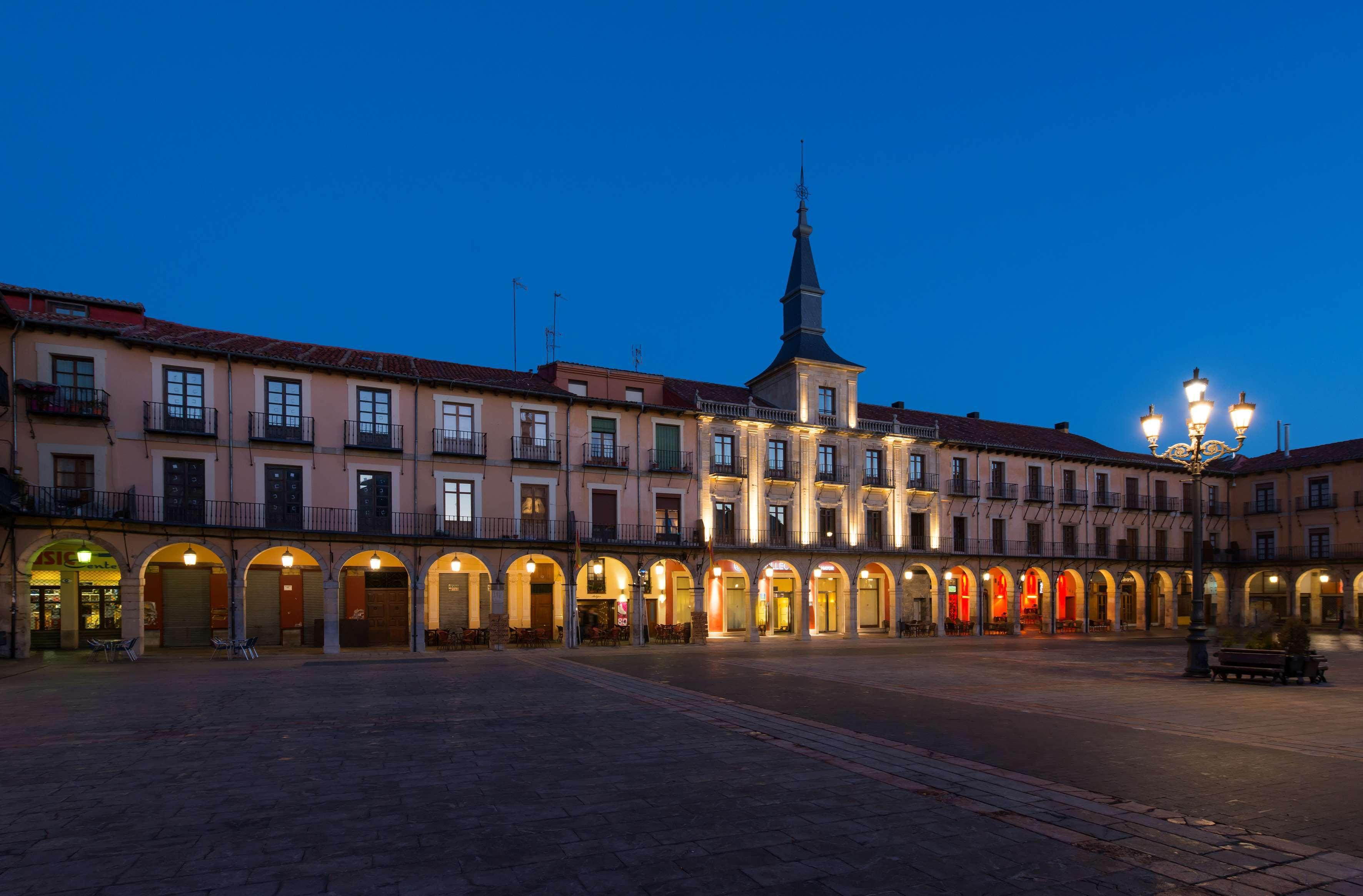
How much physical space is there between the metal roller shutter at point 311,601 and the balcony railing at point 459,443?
21.2 feet

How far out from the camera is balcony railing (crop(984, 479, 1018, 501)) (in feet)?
138

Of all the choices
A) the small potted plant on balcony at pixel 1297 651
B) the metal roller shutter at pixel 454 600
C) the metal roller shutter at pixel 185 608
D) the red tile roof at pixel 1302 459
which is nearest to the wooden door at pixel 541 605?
the metal roller shutter at pixel 454 600

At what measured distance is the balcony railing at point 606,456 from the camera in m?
32.2

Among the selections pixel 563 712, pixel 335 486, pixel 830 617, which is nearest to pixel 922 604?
pixel 830 617

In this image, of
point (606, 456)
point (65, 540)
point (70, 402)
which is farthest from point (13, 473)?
point (606, 456)

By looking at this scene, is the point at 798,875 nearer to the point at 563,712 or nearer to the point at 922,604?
the point at 563,712

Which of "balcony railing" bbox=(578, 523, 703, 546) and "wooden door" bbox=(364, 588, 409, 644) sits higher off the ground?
"balcony railing" bbox=(578, 523, 703, 546)

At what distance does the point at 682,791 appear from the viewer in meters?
7.95

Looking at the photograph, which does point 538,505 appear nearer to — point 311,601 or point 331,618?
point 331,618

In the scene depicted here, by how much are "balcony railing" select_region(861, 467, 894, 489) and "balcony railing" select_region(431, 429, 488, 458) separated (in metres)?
18.3

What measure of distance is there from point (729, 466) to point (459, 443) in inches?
467

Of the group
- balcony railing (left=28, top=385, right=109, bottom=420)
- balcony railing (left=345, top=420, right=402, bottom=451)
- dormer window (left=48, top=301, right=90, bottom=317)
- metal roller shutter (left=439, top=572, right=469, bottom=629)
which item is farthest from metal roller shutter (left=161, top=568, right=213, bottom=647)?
dormer window (left=48, top=301, right=90, bottom=317)

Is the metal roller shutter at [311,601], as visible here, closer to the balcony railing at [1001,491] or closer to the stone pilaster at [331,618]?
the stone pilaster at [331,618]

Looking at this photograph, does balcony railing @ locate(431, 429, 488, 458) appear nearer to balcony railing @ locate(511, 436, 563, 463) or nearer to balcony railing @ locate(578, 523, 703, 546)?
balcony railing @ locate(511, 436, 563, 463)
